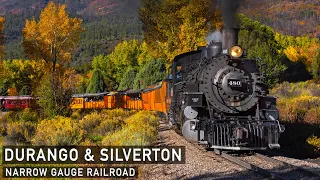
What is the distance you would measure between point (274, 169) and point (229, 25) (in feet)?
15.7

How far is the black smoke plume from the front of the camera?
12.6m

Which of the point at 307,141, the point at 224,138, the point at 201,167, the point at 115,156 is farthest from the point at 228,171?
the point at 307,141

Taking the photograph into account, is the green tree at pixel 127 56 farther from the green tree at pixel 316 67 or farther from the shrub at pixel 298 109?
the shrub at pixel 298 109

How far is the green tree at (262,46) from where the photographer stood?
124ft

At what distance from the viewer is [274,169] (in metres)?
9.99

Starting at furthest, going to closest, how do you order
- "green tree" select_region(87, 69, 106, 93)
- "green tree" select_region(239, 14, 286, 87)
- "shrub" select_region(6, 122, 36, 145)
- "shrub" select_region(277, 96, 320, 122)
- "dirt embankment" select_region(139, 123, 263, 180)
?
1. "green tree" select_region(87, 69, 106, 93)
2. "green tree" select_region(239, 14, 286, 87)
3. "shrub" select_region(277, 96, 320, 122)
4. "shrub" select_region(6, 122, 36, 145)
5. "dirt embankment" select_region(139, 123, 263, 180)

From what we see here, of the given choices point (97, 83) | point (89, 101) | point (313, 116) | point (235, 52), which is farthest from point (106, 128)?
point (97, 83)

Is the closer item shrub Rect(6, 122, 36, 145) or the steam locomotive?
the steam locomotive

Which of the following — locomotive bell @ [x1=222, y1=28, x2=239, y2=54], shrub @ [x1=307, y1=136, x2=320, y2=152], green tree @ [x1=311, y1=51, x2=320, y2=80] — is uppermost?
green tree @ [x1=311, y1=51, x2=320, y2=80]

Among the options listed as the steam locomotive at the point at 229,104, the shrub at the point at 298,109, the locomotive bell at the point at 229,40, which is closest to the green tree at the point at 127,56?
the shrub at the point at 298,109

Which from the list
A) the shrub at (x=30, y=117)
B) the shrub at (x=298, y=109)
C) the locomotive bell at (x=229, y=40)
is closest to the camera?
the locomotive bell at (x=229, y=40)

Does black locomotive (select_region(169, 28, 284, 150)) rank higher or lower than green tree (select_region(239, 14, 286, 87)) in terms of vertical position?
lower

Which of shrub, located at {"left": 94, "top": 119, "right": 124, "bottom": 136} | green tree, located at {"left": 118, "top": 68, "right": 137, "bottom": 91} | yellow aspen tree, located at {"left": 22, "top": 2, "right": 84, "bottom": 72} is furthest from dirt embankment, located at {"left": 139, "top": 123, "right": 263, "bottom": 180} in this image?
green tree, located at {"left": 118, "top": 68, "right": 137, "bottom": 91}

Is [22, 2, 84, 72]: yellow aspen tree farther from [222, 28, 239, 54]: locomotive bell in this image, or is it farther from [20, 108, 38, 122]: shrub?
[222, 28, 239, 54]: locomotive bell
